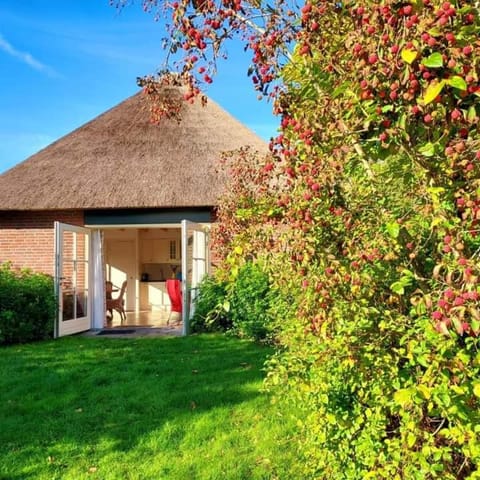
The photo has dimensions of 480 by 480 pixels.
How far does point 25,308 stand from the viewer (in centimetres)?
841

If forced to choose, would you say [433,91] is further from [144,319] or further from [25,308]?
[144,319]

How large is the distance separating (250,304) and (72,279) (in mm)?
3493

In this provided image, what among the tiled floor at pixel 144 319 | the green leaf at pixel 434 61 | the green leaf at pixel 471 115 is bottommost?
the tiled floor at pixel 144 319

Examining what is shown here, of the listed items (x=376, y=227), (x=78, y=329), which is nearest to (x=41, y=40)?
(x=78, y=329)

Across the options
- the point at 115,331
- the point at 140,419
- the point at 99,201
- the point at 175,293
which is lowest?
the point at 140,419

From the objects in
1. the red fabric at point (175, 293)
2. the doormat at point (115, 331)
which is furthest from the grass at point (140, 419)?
the red fabric at point (175, 293)

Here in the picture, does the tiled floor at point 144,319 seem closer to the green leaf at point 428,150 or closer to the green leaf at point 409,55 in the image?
the green leaf at point 428,150

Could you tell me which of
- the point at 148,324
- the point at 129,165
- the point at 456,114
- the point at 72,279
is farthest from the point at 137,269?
the point at 456,114

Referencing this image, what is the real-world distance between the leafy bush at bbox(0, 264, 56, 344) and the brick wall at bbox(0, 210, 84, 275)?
122 centimetres

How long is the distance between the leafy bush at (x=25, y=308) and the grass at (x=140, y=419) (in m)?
1.40

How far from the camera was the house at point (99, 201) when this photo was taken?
952 centimetres

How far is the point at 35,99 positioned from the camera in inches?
571

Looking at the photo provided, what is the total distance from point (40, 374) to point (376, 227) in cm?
513

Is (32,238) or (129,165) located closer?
(32,238)
